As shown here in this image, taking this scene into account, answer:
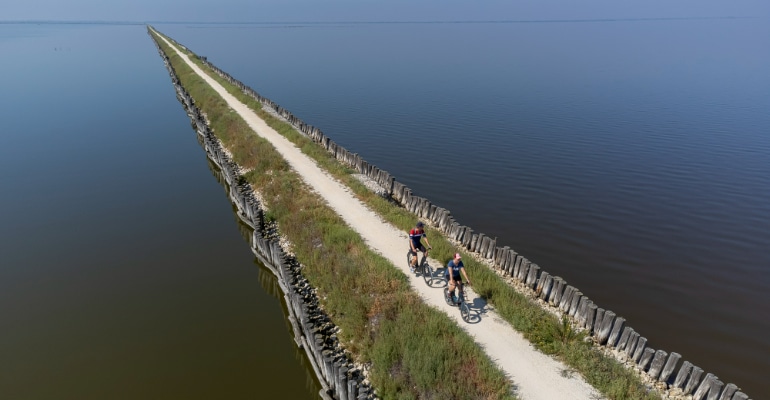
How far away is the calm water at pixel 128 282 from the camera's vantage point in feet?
55.3

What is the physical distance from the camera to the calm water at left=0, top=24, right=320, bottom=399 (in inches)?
663

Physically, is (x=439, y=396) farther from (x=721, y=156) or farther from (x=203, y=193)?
(x=721, y=156)

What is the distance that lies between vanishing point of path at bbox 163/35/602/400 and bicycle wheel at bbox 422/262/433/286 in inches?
10.4

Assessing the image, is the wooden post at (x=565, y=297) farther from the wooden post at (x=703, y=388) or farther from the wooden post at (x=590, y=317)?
the wooden post at (x=703, y=388)

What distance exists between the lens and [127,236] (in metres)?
27.2

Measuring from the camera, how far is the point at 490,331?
1573 cm

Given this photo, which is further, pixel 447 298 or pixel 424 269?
pixel 424 269

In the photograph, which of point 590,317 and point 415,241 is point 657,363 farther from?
point 415,241

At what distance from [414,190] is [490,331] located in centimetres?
1802

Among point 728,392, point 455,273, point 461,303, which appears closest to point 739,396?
point 728,392

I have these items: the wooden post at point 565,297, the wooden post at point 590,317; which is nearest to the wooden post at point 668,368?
the wooden post at point 590,317

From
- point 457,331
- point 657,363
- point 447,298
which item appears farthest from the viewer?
point 447,298

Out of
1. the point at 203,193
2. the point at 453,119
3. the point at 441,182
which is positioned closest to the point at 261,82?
the point at 453,119

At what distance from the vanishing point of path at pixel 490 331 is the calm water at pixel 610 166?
22.6 feet
